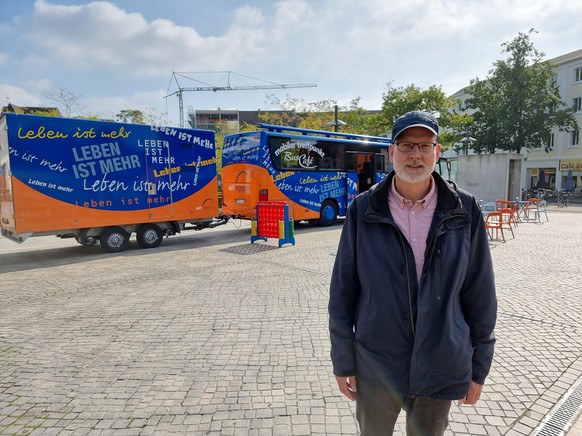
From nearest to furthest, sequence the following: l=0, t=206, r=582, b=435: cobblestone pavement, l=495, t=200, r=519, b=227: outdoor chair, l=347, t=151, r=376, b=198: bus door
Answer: l=0, t=206, r=582, b=435: cobblestone pavement → l=495, t=200, r=519, b=227: outdoor chair → l=347, t=151, r=376, b=198: bus door

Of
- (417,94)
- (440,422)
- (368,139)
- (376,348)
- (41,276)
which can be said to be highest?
(417,94)

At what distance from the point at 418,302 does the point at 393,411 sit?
62 cm

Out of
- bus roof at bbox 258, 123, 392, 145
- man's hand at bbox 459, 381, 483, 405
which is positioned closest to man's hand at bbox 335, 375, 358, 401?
man's hand at bbox 459, 381, 483, 405

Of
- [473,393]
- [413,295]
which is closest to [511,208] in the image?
[473,393]

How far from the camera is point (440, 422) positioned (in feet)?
6.27

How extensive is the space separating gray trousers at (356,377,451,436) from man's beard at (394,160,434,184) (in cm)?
103

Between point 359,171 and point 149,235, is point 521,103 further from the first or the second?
point 149,235

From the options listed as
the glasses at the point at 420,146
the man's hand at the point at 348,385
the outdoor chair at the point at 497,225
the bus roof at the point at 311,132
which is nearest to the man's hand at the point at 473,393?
the man's hand at the point at 348,385

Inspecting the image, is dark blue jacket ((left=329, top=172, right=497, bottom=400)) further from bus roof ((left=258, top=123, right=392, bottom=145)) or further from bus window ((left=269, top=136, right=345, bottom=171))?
bus window ((left=269, top=136, right=345, bottom=171))

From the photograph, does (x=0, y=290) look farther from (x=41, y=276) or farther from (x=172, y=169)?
(x=172, y=169)

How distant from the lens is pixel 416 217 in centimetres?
189

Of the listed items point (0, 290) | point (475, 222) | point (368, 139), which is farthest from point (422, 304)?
point (368, 139)

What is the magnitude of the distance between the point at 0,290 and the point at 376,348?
7.34 meters

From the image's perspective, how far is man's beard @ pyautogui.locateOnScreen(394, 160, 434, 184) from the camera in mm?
Answer: 1836
